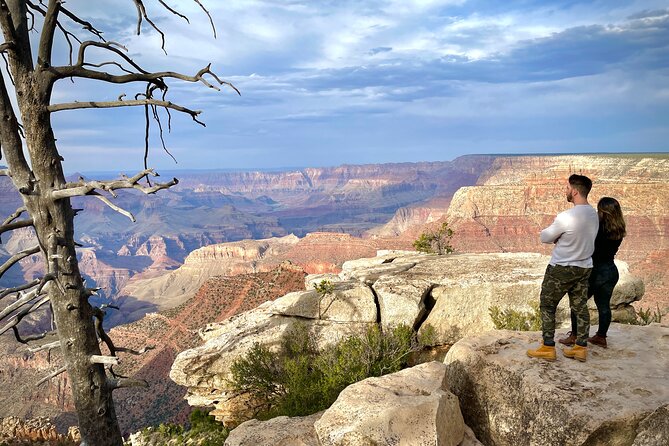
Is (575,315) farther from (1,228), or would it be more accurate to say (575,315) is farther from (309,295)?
(309,295)

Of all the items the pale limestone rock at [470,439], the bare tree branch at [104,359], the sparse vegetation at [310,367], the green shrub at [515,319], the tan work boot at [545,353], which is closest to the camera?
the bare tree branch at [104,359]

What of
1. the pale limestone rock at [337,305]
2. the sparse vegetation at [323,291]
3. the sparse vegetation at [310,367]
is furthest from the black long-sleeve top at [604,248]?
the sparse vegetation at [323,291]

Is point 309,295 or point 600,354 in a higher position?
point 600,354

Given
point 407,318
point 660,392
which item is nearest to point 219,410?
point 407,318

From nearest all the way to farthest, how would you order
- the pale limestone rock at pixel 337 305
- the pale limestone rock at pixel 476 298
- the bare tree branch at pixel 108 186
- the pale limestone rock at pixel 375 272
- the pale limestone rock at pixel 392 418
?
1. the bare tree branch at pixel 108 186
2. the pale limestone rock at pixel 392 418
3. the pale limestone rock at pixel 476 298
4. the pale limestone rock at pixel 337 305
5. the pale limestone rock at pixel 375 272

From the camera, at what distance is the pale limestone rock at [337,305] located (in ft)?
45.8

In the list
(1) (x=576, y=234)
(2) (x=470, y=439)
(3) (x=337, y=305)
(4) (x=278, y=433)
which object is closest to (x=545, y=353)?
(2) (x=470, y=439)

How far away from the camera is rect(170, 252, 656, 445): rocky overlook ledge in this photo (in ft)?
42.6

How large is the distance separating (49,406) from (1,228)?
235 feet

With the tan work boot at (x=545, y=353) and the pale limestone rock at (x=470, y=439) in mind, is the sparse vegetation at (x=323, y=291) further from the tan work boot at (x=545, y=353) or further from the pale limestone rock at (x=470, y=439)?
the tan work boot at (x=545, y=353)

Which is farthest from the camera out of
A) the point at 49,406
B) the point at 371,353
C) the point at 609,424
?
the point at 49,406

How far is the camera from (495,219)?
116812 millimetres

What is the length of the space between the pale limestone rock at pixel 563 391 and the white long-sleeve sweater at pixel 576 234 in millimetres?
1695

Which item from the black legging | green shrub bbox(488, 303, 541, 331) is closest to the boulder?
green shrub bbox(488, 303, 541, 331)
